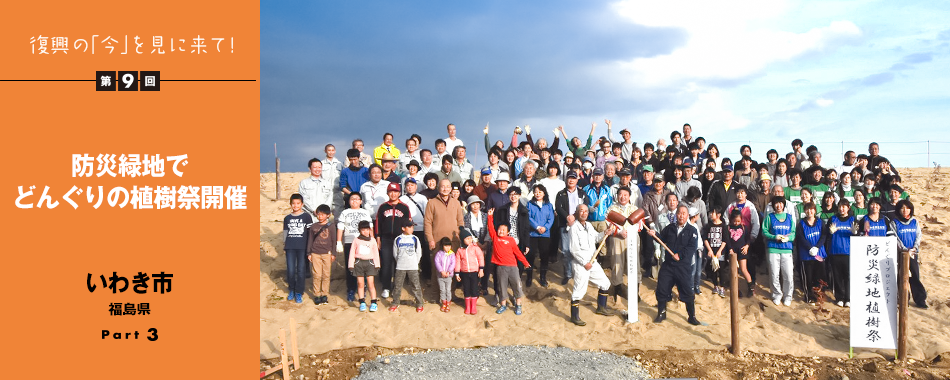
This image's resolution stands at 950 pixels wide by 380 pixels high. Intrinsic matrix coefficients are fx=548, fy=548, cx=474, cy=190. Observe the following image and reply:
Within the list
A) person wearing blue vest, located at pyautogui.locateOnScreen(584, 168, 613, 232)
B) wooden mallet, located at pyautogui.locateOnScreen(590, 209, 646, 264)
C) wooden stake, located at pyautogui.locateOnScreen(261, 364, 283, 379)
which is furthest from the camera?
person wearing blue vest, located at pyautogui.locateOnScreen(584, 168, 613, 232)

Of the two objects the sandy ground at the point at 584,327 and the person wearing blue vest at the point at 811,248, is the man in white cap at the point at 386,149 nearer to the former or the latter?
the sandy ground at the point at 584,327

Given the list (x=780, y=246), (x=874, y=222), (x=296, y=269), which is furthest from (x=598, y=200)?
(x=296, y=269)

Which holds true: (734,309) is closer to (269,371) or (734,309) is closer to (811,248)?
(811,248)

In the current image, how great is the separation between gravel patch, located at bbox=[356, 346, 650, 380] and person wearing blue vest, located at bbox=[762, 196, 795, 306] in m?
3.47

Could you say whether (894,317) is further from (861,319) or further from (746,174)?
(746,174)

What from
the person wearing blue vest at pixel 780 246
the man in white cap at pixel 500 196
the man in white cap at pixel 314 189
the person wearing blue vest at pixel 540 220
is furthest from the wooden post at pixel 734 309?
the man in white cap at pixel 314 189

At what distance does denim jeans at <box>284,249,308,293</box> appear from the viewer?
30.7 feet

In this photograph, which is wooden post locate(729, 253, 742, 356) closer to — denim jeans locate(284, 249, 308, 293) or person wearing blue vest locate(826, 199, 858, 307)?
person wearing blue vest locate(826, 199, 858, 307)

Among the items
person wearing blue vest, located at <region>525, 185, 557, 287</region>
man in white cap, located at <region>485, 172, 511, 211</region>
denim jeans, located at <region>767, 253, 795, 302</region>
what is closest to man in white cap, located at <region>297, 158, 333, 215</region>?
man in white cap, located at <region>485, 172, 511, 211</region>

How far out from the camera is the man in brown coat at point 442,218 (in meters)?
9.11

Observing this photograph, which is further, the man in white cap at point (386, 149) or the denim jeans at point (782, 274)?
the man in white cap at point (386, 149)

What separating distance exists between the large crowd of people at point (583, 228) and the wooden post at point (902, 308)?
4.44ft

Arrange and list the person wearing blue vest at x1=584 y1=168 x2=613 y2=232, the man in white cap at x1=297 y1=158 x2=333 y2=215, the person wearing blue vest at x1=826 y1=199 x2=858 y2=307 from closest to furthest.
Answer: the person wearing blue vest at x1=826 y1=199 x2=858 y2=307
the person wearing blue vest at x1=584 y1=168 x2=613 y2=232
the man in white cap at x1=297 y1=158 x2=333 y2=215
